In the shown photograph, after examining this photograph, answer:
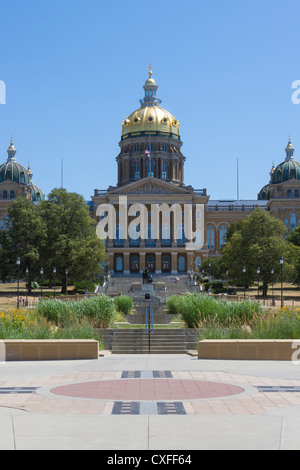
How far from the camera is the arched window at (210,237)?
124250mm

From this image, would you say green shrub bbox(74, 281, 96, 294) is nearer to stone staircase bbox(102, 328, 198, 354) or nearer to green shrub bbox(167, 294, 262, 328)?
green shrub bbox(167, 294, 262, 328)

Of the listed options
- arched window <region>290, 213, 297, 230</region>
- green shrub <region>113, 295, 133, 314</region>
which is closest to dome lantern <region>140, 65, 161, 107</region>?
arched window <region>290, 213, 297, 230</region>

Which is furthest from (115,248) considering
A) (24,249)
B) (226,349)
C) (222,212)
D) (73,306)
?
(226,349)

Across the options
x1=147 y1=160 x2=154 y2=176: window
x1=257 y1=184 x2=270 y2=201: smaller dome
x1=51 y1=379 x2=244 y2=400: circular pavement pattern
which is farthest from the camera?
x1=257 y1=184 x2=270 y2=201: smaller dome

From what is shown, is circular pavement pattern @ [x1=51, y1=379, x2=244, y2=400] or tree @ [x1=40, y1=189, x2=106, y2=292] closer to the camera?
circular pavement pattern @ [x1=51, y1=379, x2=244, y2=400]

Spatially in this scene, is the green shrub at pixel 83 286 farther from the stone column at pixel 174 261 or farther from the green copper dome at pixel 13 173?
the green copper dome at pixel 13 173

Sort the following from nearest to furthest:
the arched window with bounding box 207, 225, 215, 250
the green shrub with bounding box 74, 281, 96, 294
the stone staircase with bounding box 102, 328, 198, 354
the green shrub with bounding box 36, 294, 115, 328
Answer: the stone staircase with bounding box 102, 328, 198, 354
the green shrub with bounding box 36, 294, 115, 328
the green shrub with bounding box 74, 281, 96, 294
the arched window with bounding box 207, 225, 215, 250

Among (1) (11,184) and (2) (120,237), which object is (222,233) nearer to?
(2) (120,237)

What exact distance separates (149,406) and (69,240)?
62.4 m

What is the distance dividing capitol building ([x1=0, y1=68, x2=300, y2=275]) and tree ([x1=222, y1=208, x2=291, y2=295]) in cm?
3125

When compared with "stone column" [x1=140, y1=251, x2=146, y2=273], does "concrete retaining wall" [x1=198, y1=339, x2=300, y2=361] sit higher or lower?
lower

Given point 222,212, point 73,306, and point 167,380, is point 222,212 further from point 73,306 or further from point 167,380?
point 167,380
